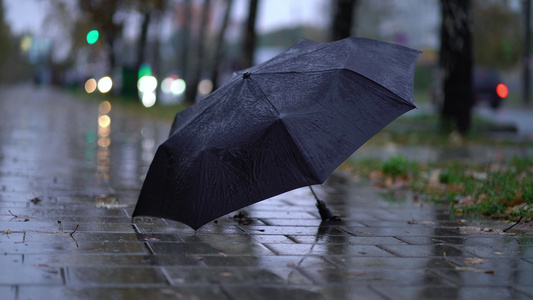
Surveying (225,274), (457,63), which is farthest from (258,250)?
(457,63)

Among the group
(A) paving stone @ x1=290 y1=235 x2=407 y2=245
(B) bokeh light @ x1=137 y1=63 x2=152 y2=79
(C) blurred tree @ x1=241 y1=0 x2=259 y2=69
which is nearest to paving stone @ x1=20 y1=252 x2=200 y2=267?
(A) paving stone @ x1=290 y1=235 x2=407 y2=245

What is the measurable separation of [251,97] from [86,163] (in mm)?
5350

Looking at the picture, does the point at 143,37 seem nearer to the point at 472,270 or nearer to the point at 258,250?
the point at 258,250

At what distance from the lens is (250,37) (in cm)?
2056

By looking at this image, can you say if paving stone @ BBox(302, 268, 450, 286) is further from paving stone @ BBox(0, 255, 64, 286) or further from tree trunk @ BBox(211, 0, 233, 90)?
tree trunk @ BBox(211, 0, 233, 90)

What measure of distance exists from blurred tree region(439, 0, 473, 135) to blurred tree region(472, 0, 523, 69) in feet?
89.6

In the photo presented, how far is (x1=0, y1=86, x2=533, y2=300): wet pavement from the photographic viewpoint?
3.70 m

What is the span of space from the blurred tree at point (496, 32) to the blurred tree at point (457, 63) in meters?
27.3

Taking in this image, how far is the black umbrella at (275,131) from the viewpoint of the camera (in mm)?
4852

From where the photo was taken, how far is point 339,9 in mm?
16469

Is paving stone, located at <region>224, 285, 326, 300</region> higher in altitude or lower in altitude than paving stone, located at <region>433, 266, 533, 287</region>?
lower

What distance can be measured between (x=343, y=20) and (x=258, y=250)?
1226 centimetres

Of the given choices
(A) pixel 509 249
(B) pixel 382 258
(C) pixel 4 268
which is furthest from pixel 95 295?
(A) pixel 509 249

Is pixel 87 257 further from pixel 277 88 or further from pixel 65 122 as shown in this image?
pixel 65 122
